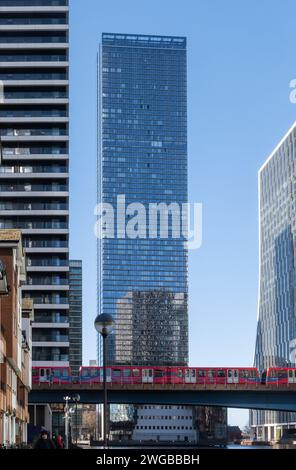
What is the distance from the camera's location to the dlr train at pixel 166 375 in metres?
121

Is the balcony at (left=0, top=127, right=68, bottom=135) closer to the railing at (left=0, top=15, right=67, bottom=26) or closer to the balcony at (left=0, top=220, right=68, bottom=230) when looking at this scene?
the balcony at (left=0, top=220, right=68, bottom=230)

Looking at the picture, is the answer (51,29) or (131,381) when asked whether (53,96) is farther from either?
(131,381)

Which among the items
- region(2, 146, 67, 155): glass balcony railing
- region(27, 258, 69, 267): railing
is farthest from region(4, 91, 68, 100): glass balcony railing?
region(27, 258, 69, 267): railing

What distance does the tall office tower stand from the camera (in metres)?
144

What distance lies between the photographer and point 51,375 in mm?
122375

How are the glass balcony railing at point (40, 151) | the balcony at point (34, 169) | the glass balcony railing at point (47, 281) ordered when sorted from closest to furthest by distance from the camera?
the glass balcony railing at point (47, 281) < the balcony at point (34, 169) < the glass balcony railing at point (40, 151)

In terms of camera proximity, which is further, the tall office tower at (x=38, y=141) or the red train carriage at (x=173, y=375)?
the tall office tower at (x=38, y=141)

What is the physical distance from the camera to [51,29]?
491 ft

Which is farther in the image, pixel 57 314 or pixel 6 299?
pixel 57 314

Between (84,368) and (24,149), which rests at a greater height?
(24,149)

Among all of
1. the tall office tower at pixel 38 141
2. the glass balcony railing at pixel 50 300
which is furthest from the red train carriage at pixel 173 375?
the tall office tower at pixel 38 141

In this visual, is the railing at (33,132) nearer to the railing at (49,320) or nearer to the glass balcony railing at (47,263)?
the glass balcony railing at (47,263)
